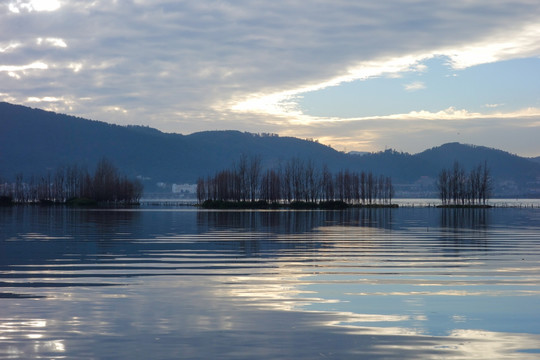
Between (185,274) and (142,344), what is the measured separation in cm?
793

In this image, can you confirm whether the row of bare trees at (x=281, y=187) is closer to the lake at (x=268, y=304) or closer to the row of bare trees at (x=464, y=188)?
the row of bare trees at (x=464, y=188)

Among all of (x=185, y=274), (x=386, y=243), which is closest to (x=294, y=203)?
(x=386, y=243)

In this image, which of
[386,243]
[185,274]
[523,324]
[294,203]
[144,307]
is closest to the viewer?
[523,324]

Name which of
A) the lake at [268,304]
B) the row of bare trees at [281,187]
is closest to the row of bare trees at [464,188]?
the row of bare trees at [281,187]

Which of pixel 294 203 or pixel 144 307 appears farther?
pixel 294 203

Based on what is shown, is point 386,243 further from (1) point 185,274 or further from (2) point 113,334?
(2) point 113,334

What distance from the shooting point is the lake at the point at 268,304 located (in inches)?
357

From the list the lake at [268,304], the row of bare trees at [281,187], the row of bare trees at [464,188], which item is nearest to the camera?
the lake at [268,304]

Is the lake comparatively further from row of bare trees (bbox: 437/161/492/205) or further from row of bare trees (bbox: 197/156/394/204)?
row of bare trees (bbox: 437/161/492/205)

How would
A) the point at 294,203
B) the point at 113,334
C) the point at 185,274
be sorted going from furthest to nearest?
the point at 294,203 < the point at 185,274 < the point at 113,334

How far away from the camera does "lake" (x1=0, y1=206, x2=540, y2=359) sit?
908 centimetres

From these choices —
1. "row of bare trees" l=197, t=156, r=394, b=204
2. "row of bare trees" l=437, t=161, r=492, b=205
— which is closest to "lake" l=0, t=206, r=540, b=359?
"row of bare trees" l=197, t=156, r=394, b=204

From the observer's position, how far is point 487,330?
34.0 ft

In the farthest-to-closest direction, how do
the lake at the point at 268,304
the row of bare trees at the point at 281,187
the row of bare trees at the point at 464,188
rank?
the row of bare trees at the point at 464,188 → the row of bare trees at the point at 281,187 → the lake at the point at 268,304
